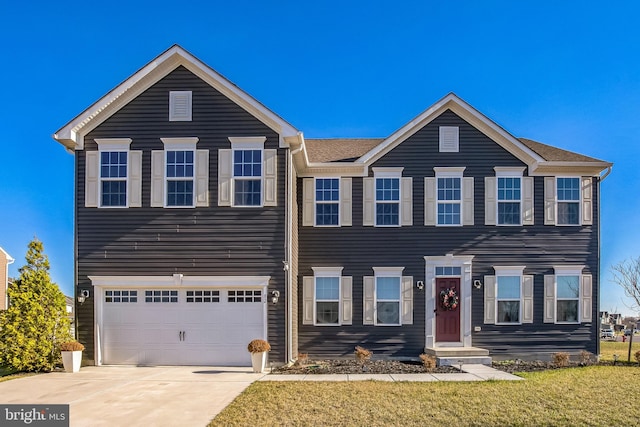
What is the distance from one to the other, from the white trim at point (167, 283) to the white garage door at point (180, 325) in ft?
0.44

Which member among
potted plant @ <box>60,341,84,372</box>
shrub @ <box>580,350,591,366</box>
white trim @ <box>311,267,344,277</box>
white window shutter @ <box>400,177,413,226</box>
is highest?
white window shutter @ <box>400,177,413,226</box>

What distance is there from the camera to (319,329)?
1575cm

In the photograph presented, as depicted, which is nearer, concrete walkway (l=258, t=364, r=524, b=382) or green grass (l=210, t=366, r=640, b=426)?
green grass (l=210, t=366, r=640, b=426)

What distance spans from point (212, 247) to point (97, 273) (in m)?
3.21

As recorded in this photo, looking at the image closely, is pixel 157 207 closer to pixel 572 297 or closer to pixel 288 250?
pixel 288 250

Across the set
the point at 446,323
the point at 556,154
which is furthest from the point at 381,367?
the point at 556,154

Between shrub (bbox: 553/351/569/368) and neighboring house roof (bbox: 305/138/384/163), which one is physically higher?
neighboring house roof (bbox: 305/138/384/163)

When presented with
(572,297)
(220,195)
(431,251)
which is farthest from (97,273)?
(572,297)

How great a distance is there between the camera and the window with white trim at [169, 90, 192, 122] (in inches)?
572

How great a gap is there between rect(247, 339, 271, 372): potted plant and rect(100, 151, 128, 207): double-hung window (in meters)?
5.57

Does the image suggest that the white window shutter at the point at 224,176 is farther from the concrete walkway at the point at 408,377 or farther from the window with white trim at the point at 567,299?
the window with white trim at the point at 567,299

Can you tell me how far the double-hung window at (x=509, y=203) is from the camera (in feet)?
52.4

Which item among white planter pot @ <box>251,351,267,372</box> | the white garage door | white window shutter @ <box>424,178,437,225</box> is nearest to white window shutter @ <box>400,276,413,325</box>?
white window shutter @ <box>424,178,437,225</box>

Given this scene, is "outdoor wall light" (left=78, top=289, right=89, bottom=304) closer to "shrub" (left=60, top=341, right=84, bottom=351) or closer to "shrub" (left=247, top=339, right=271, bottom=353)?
"shrub" (left=60, top=341, right=84, bottom=351)
